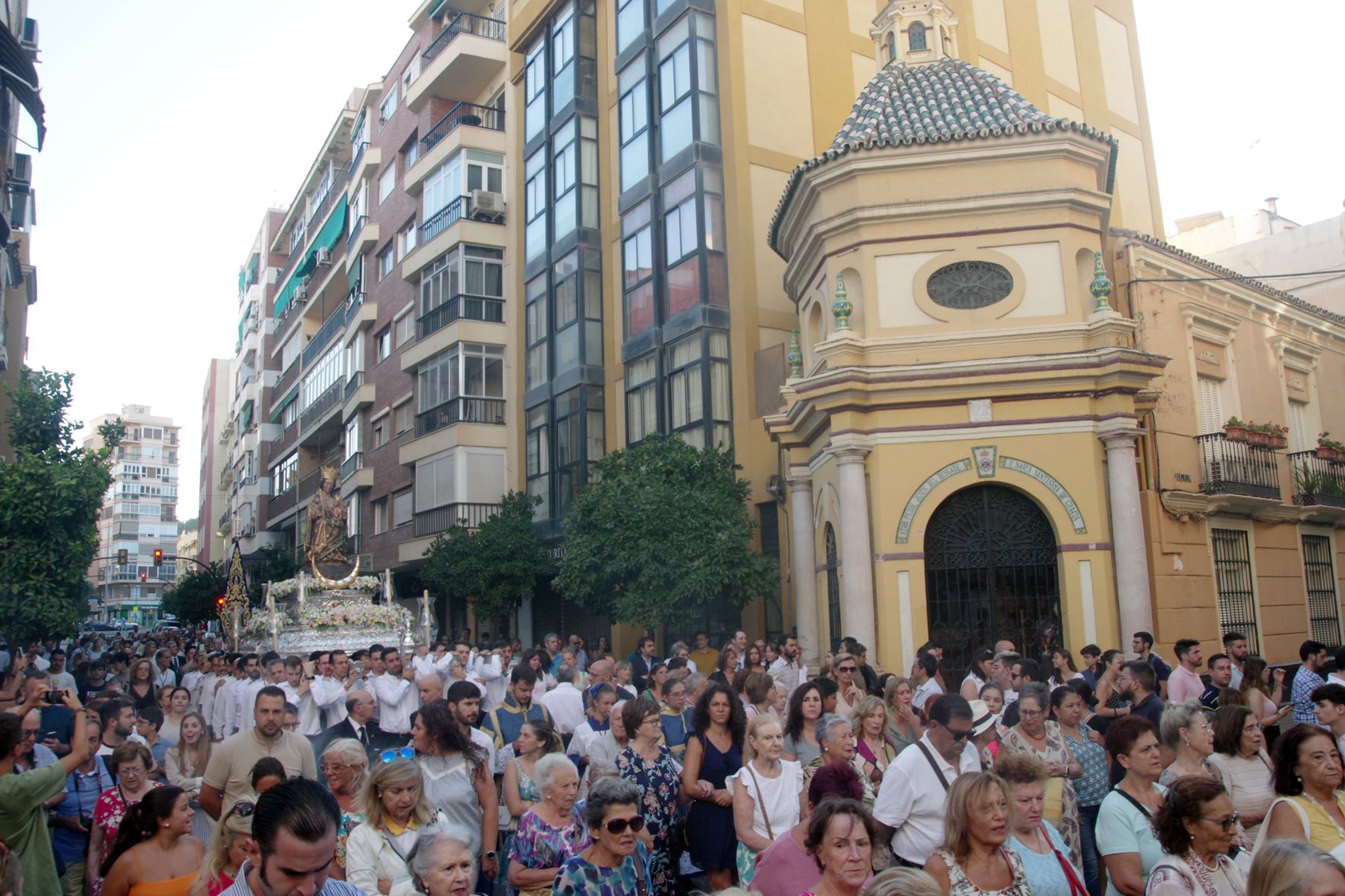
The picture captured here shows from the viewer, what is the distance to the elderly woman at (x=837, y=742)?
6.46m

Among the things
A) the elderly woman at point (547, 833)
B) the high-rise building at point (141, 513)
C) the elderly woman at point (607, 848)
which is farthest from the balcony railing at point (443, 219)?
the high-rise building at point (141, 513)

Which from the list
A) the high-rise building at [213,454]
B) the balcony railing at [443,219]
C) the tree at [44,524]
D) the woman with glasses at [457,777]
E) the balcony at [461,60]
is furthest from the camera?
the high-rise building at [213,454]

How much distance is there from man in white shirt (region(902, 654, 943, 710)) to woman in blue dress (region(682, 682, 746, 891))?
3857 mm

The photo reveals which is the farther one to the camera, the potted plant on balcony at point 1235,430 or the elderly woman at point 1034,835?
the potted plant on balcony at point 1235,430

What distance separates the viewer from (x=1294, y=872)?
143 inches

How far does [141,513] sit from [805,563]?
420ft

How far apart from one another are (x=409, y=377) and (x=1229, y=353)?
22.9 m

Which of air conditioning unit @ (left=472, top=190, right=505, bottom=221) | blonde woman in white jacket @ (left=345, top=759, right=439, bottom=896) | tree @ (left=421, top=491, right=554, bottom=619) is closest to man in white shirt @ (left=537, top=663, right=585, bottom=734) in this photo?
blonde woman in white jacket @ (left=345, top=759, right=439, bottom=896)

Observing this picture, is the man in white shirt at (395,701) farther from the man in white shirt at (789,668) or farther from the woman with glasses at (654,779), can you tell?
the woman with glasses at (654,779)

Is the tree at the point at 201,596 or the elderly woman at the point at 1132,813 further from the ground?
the tree at the point at 201,596

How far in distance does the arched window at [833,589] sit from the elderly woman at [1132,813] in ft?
37.7

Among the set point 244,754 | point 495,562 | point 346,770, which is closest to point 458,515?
point 495,562

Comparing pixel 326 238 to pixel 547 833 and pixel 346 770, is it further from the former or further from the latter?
pixel 547 833

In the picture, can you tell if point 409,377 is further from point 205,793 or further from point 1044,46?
point 205,793
